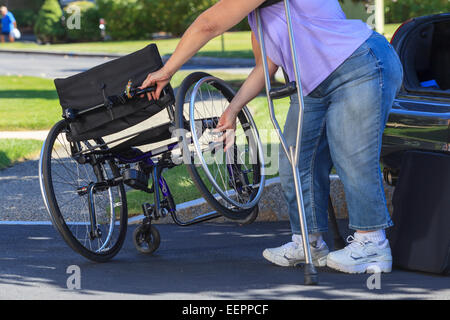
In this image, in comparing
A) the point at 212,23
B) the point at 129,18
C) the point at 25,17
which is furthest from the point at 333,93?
the point at 25,17

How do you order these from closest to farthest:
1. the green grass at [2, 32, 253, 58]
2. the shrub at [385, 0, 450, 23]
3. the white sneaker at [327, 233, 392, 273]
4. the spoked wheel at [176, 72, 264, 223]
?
the spoked wheel at [176, 72, 264, 223], the white sneaker at [327, 233, 392, 273], the green grass at [2, 32, 253, 58], the shrub at [385, 0, 450, 23]

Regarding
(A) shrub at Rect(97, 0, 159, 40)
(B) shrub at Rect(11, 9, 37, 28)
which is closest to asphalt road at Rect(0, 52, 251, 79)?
(A) shrub at Rect(97, 0, 159, 40)

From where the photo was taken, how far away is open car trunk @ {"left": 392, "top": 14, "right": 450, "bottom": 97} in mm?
6027

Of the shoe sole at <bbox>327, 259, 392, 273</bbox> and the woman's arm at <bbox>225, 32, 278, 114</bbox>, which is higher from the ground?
the woman's arm at <bbox>225, 32, 278, 114</bbox>

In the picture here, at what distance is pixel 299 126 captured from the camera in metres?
4.29

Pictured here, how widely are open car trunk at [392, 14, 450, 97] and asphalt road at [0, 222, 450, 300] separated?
156 centimetres

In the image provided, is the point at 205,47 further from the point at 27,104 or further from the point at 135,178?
the point at 135,178

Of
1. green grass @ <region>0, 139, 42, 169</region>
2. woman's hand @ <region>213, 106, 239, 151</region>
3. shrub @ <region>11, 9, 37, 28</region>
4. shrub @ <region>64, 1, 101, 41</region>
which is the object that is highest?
shrub @ <region>11, 9, 37, 28</region>

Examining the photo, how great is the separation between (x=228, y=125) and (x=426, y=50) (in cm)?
231

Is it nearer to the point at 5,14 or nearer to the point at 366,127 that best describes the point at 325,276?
the point at 366,127

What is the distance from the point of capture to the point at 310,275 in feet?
14.0

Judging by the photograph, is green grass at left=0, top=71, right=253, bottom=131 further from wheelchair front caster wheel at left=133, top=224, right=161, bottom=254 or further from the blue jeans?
the blue jeans

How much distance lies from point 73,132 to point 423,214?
205cm

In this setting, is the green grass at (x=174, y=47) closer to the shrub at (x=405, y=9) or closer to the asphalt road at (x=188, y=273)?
the shrub at (x=405, y=9)
